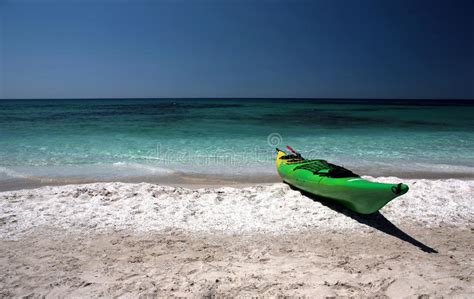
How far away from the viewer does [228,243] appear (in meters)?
3.53

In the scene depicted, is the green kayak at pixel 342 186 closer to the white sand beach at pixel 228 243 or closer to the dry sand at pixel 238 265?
the white sand beach at pixel 228 243

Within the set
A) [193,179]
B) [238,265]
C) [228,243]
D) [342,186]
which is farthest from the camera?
[193,179]

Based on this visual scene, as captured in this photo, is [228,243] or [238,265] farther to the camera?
[228,243]

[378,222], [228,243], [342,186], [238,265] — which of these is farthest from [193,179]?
[378,222]

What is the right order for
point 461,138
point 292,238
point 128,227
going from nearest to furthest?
1. point 292,238
2. point 128,227
3. point 461,138

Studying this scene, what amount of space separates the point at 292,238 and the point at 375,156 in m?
6.68

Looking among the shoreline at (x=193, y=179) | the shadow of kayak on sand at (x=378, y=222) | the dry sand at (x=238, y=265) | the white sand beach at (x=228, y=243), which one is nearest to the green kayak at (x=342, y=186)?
the shadow of kayak on sand at (x=378, y=222)

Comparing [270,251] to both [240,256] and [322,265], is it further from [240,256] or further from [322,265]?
[322,265]

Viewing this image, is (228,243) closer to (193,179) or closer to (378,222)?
(378,222)

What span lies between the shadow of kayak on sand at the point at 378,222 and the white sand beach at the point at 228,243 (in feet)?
0.08

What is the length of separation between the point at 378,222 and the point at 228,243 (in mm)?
2140

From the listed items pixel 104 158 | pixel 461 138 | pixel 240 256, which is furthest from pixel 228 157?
pixel 461 138

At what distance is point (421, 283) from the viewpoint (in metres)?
2.66

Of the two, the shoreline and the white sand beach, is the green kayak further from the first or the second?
the shoreline
